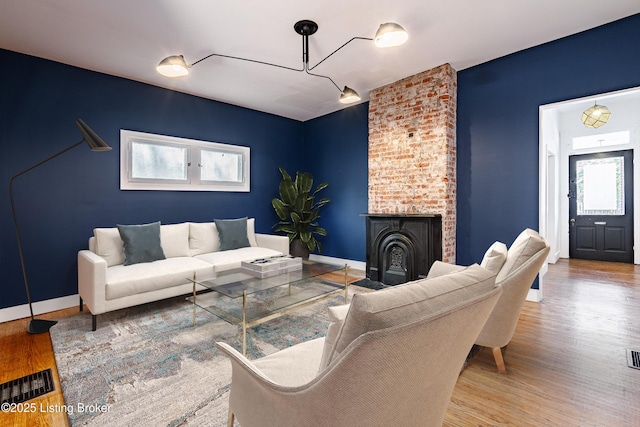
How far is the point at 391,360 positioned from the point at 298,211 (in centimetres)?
457

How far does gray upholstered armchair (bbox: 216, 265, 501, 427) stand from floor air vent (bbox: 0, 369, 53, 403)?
178cm

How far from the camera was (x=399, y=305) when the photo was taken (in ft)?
2.59

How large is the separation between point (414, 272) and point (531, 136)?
6.68 ft

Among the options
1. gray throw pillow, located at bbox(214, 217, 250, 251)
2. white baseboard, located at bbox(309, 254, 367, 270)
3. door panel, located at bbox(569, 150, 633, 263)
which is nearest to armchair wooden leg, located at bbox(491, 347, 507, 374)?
white baseboard, located at bbox(309, 254, 367, 270)

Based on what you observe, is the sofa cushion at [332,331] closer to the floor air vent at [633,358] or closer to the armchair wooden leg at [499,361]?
the armchair wooden leg at [499,361]

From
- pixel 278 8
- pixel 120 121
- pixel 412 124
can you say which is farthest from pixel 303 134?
pixel 278 8

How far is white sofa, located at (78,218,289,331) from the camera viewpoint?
2.78 m

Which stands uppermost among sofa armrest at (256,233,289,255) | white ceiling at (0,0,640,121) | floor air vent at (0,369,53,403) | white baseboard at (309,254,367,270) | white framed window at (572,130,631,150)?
white ceiling at (0,0,640,121)

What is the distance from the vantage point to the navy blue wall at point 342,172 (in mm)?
5137

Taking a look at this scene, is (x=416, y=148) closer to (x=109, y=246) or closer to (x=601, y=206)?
(x=109, y=246)

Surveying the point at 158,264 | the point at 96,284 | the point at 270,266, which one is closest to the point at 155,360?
the point at 96,284

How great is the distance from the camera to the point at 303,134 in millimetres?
6086

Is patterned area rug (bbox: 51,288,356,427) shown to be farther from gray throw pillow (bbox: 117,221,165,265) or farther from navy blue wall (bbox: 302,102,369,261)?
navy blue wall (bbox: 302,102,369,261)

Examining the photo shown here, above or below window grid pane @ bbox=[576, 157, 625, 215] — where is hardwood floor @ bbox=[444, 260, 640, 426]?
below
